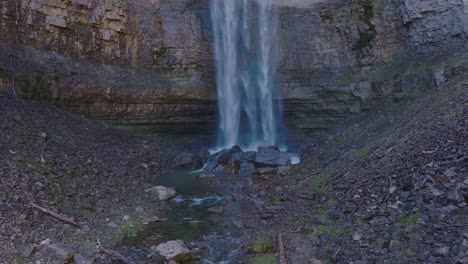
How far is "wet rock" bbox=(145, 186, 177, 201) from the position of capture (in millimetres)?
10461

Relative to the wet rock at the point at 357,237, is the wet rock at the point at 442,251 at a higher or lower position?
higher

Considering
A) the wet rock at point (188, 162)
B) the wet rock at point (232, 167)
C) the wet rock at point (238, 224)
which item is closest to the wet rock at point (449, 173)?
the wet rock at point (238, 224)

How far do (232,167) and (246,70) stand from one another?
22.5 ft

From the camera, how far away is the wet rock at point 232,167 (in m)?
14.4

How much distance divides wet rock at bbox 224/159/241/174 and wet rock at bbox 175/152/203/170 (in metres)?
1.46

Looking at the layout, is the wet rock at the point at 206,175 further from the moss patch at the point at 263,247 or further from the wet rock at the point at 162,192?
A: the moss patch at the point at 263,247

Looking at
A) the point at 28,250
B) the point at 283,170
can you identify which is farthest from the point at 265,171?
the point at 28,250

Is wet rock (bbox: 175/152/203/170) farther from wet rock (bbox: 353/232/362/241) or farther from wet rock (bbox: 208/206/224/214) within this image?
wet rock (bbox: 353/232/362/241)

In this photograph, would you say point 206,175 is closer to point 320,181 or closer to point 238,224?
point 320,181

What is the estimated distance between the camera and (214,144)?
19781mm

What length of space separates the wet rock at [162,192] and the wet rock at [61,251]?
159 inches

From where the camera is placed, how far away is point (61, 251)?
6223 millimetres

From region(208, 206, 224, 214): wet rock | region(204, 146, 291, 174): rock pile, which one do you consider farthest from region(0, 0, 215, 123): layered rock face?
region(208, 206, 224, 214): wet rock

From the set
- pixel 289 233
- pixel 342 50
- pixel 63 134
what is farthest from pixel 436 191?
pixel 342 50
